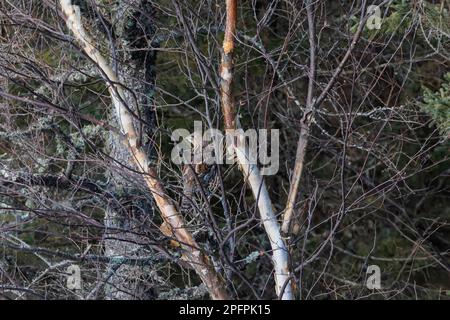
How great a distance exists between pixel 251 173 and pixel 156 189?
29.2 inches

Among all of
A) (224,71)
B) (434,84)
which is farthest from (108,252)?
(434,84)

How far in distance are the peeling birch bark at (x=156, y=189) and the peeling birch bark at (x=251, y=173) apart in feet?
1.52

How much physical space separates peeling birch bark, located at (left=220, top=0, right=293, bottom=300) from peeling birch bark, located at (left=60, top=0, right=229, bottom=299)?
1.52ft

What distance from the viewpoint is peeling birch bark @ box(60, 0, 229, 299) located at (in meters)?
6.85

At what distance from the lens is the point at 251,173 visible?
23.1 ft

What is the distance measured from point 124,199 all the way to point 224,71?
1.72m

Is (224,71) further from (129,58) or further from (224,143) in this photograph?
(129,58)

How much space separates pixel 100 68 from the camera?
6664 mm

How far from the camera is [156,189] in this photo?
6.95 meters

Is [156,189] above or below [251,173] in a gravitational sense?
below

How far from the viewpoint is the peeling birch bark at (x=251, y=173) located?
693cm

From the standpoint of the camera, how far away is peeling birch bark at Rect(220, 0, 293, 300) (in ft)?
22.7
